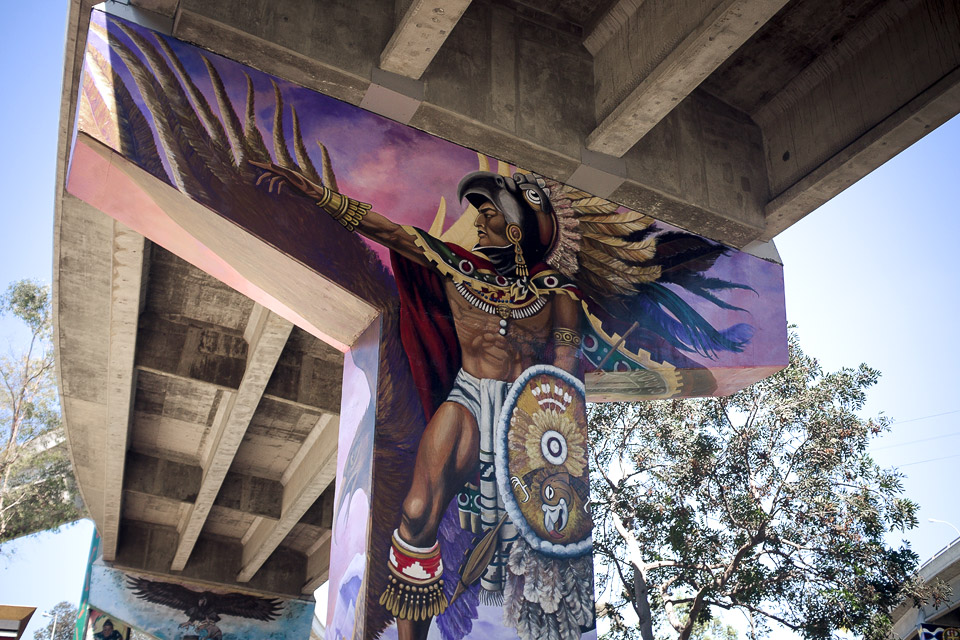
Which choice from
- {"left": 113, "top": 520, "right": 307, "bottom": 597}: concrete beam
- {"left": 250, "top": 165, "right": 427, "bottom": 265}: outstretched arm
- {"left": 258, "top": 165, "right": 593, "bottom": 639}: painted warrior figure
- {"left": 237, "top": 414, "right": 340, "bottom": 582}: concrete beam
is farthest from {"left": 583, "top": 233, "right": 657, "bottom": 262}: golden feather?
{"left": 113, "top": 520, "right": 307, "bottom": 597}: concrete beam

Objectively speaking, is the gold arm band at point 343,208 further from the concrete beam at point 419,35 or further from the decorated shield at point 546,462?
the decorated shield at point 546,462

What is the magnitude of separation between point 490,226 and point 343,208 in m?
1.44

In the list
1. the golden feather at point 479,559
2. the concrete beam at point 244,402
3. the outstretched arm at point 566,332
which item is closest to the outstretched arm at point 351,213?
the outstretched arm at point 566,332

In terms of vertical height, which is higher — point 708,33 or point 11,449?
point 11,449

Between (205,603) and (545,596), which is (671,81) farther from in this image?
(205,603)

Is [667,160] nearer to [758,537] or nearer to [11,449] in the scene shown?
[758,537]

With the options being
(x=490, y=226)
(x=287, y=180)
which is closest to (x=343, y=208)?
(x=287, y=180)

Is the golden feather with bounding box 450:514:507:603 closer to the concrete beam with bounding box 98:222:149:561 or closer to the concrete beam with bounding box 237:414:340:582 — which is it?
the concrete beam with bounding box 98:222:149:561

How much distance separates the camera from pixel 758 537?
13.9 meters

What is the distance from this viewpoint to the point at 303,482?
48.3 ft

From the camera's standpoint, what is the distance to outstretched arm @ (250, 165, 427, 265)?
6794 millimetres

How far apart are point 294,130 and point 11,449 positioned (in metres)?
27.3

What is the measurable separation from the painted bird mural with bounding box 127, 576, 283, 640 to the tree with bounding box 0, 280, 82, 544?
11625mm

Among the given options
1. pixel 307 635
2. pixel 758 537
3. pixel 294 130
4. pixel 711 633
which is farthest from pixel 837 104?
pixel 711 633
